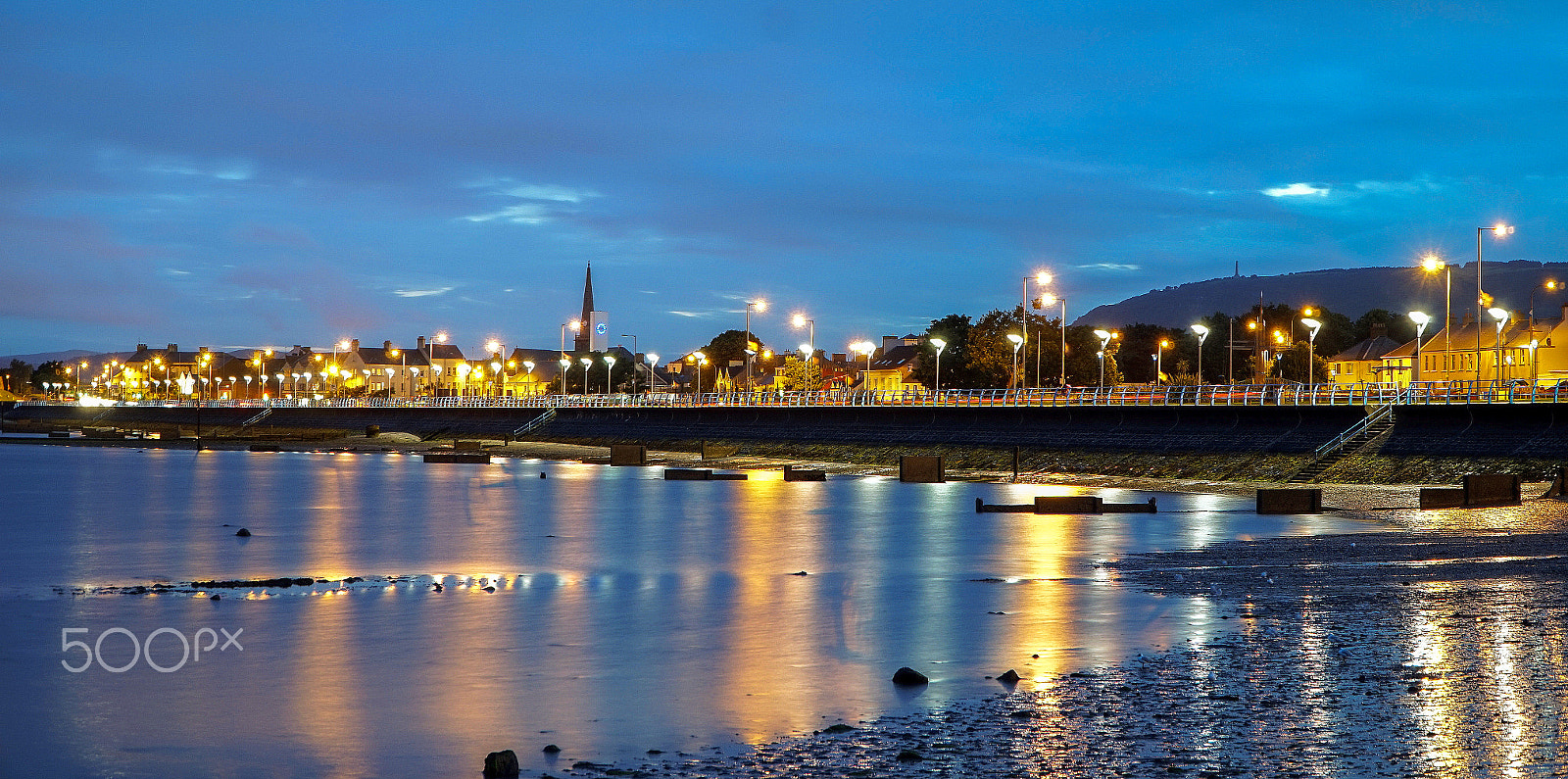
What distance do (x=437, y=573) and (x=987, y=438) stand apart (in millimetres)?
58752

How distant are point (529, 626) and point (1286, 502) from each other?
28.9 m

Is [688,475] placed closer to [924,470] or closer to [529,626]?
[924,470]

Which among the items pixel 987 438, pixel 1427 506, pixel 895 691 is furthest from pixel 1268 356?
pixel 895 691

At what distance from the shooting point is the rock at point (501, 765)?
36.6 ft

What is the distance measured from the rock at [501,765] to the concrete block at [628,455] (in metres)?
78.3

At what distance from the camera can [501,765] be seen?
11188 mm

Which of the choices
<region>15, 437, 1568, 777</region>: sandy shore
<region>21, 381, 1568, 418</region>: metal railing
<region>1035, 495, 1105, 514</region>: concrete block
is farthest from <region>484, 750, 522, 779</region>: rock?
<region>21, 381, 1568, 418</region>: metal railing

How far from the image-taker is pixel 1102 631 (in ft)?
60.4

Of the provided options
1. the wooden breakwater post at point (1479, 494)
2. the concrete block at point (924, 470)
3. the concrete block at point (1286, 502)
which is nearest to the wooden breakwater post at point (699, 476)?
the concrete block at point (924, 470)

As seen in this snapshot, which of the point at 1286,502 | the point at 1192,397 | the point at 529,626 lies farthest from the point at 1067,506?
the point at 1192,397

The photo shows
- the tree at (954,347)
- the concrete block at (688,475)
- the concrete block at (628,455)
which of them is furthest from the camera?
the tree at (954,347)

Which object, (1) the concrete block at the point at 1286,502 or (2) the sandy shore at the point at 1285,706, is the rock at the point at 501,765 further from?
(1) the concrete block at the point at 1286,502

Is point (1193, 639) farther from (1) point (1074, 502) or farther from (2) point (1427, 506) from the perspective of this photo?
A: (2) point (1427, 506)

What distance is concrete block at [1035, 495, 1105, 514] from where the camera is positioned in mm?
42250
